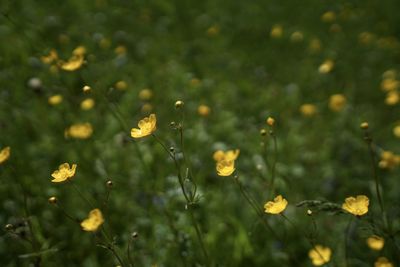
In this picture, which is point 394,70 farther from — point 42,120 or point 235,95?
point 42,120

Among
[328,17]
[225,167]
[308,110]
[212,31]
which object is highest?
[225,167]

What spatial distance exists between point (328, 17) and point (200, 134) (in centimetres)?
314

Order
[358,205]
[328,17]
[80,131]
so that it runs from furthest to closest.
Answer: [328,17]
[80,131]
[358,205]

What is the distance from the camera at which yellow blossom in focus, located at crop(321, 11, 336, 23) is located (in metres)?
5.50

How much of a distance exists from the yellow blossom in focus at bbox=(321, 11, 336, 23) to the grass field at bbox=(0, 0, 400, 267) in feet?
0.27

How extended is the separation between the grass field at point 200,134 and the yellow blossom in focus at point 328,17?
0.27 feet

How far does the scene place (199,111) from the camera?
3605 mm

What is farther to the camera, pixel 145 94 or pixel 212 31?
pixel 212 31

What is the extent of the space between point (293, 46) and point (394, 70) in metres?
1.27

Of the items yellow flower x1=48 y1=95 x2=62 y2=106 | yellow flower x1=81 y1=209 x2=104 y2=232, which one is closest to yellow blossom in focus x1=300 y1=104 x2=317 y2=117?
yellow flower x1=48 y1=95 x2=62 y2=106

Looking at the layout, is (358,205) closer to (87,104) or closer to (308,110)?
(308,110)

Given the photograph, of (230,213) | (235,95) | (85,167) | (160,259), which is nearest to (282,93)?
(235,95)

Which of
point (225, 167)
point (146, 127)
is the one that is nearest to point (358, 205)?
point (225, 167)

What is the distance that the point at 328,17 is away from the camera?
218 inches
